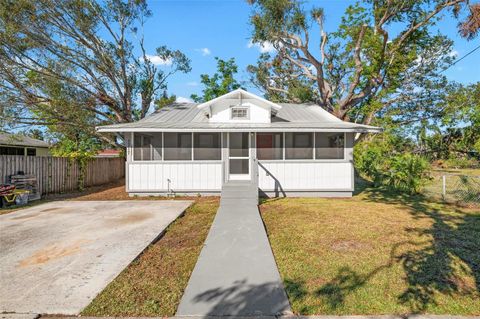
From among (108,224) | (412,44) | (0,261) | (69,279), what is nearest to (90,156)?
(108,224)

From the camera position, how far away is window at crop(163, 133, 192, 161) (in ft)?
34.4

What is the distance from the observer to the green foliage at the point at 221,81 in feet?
78.6

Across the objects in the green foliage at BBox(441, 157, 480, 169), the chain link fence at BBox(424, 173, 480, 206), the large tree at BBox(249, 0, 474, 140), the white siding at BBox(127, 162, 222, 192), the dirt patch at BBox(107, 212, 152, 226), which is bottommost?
the dirt patch at BBox(107, 212, 152, 226)

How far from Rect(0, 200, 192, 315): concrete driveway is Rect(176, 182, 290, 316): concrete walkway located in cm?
124

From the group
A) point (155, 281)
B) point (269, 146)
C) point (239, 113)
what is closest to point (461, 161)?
point (269, 146)

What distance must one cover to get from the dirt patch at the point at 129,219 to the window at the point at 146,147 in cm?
364

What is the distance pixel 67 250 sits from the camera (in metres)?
4.48

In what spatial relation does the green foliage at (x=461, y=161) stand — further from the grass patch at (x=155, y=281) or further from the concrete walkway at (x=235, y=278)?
the grass patch at (x=155, y=281)

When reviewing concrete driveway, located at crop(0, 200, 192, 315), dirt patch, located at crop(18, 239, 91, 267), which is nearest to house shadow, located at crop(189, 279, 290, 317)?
concrete driveway, located at crop(0, 200, 192, 315)

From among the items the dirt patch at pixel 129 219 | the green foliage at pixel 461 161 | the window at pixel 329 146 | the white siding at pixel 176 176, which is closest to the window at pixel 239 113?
the white siding at pixel 176 176

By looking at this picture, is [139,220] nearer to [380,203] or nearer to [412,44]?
[380,203]

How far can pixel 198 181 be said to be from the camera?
412 inches

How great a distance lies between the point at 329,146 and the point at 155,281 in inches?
356

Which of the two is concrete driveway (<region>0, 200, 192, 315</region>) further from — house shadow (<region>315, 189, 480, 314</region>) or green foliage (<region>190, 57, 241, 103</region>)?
green foliage (<region>190, 57, 241, 103</region>)
